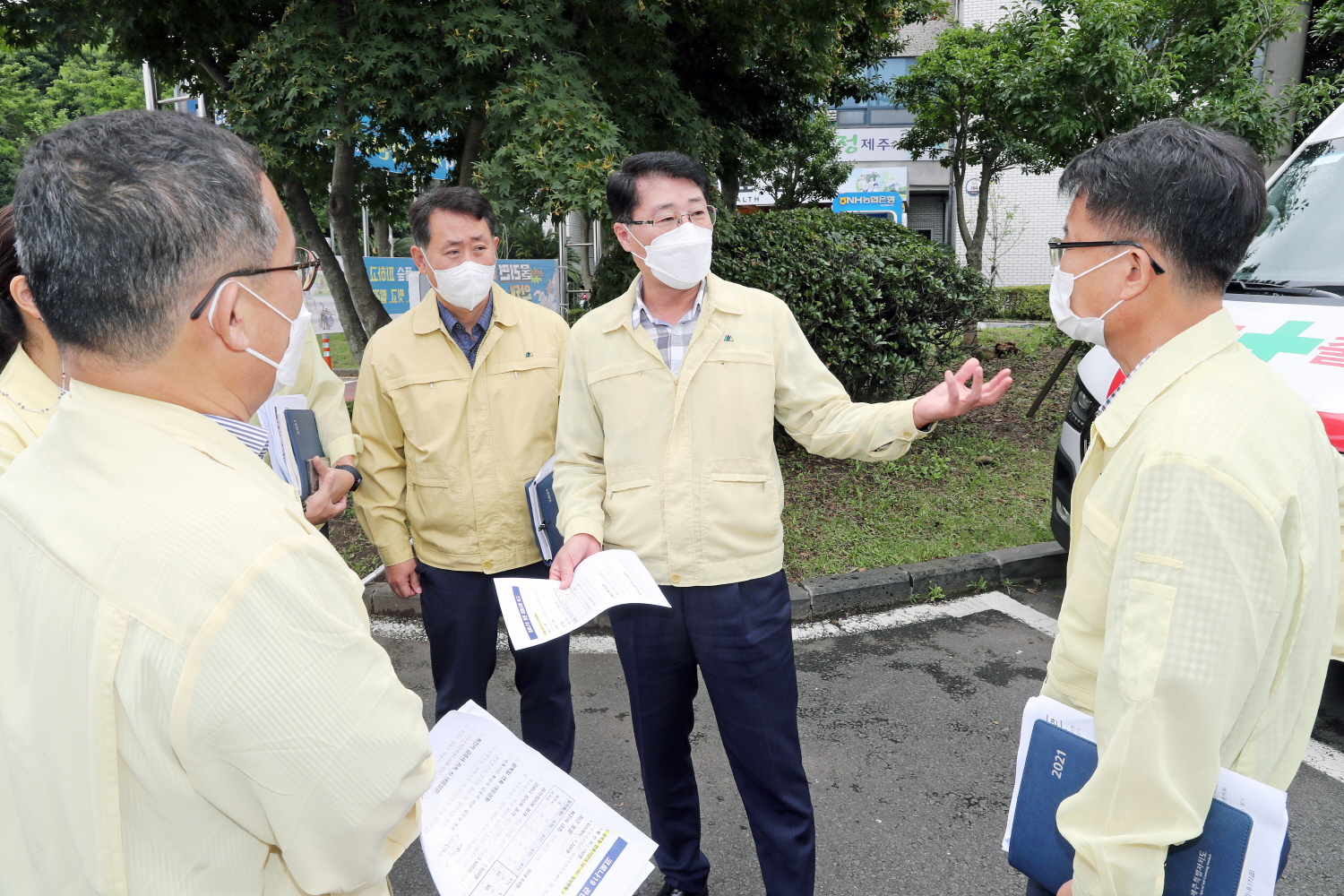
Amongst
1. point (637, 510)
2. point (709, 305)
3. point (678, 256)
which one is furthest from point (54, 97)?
point (637, 510)

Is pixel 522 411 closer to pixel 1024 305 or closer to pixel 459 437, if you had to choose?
pixel 459 437

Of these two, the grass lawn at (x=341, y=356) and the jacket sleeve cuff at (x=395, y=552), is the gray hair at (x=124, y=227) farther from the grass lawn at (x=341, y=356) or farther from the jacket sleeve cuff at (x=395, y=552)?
the grass lawn at (x=341, y=356)

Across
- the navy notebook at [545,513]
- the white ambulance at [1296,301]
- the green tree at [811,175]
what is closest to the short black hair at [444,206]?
the navy notebook at [545,513]

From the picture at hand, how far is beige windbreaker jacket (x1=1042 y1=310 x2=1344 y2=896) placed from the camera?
1191mm

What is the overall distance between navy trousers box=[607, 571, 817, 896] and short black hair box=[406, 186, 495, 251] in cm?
149

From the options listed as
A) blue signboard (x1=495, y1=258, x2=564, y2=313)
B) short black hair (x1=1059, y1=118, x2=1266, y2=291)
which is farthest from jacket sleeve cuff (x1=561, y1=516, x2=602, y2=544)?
blue signboard (x1=495, y1=258, x2=564, y2=313)

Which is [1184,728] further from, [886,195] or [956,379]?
[886,195]

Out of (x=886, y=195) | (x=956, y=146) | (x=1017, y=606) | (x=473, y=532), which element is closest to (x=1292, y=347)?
(x=1017, y=606)

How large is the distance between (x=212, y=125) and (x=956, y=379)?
5.44 feet

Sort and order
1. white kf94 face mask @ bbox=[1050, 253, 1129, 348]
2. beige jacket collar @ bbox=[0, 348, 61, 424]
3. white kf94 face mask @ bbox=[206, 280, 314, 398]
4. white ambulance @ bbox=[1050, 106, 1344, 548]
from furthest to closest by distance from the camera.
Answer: white ambulance @ bbox=[1050, 106, 1344, 548] → beige jacket collar @ bbox=[0, 348, 61, 424] → white kf94 face mask @ bbox=[1050, 253, 1129, 348] → white kf94 face mask @ bbox=[206, 280, 314, 398]

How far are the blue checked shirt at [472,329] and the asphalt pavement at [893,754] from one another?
1.61 meters

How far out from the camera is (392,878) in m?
2.73

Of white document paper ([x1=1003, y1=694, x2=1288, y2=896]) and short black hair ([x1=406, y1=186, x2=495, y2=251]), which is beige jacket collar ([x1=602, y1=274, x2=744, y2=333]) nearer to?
short black hair ([x1=406, y1=186, x2=495, y2=251])

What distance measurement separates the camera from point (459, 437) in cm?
284
